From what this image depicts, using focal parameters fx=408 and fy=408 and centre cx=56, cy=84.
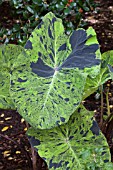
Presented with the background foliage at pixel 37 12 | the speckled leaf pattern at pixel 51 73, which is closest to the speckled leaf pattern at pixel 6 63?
the speckled leaf pattern at pixel 51 73

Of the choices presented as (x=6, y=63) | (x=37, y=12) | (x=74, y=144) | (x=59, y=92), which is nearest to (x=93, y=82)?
(x=59, y=92)

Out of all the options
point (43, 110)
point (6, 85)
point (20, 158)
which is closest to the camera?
point (43, 110)

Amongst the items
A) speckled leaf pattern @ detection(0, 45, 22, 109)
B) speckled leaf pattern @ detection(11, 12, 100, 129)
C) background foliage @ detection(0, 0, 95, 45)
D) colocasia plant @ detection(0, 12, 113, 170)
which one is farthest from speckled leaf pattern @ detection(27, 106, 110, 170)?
background foliage @ detection(0, 0, 95, 45)

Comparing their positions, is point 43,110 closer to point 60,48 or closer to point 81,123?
point 81,123

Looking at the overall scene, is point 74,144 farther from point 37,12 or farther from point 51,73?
point 37,12

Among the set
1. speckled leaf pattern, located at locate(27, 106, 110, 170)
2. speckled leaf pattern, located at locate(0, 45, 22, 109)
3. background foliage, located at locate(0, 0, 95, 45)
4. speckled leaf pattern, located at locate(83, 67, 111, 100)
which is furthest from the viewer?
background foliage, located at locate(0, 0, 95, 45)

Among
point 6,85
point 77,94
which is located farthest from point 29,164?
point 77,94

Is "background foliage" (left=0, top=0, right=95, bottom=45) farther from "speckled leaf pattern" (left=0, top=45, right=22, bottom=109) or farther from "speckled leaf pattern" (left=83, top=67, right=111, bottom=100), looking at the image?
"speckled leaf pattern" (left=83, top=67, right=111, bottom=100)

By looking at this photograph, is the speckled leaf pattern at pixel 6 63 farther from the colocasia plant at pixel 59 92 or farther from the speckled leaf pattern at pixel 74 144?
the speckled leaf pattern at pixel 74 144
